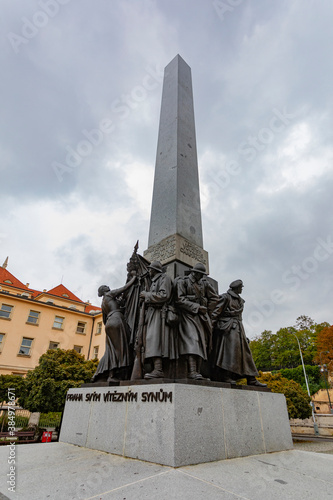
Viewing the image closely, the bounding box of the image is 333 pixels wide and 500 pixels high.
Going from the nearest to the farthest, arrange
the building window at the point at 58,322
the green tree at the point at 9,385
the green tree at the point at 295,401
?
the green tree at the point at 295,401, the green tree at the point at 9,385, the building window at the point at 58,322

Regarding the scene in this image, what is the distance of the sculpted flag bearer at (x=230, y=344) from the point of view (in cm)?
540

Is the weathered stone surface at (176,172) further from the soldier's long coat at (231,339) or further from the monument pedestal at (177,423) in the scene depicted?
the monument pedestal at (177,423)

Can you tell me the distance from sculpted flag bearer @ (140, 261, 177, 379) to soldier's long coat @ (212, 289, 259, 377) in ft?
3.94

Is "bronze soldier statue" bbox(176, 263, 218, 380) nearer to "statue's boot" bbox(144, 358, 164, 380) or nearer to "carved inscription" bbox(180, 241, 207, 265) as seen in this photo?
"statue's boot" bbox(144, 358, 164, 380)

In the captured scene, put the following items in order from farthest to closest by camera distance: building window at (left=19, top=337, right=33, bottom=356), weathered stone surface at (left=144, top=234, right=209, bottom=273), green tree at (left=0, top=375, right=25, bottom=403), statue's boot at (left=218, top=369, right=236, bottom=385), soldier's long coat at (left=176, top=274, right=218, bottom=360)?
building window at (left=19, top=337, right=33, bottom=356) < green tree at (left=0, top=375, right=25, bottom=403) < weathered stone surface at (left=144, top=234, right=209, bottom=273) < statue's boot at (left=218, top=369, right=236, bottom=385) < soldier's long coat at (left=176, top=274, right=218, bottom=360)

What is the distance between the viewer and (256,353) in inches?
2371

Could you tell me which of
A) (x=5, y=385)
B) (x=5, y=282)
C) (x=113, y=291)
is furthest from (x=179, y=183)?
(x=5, y=282)

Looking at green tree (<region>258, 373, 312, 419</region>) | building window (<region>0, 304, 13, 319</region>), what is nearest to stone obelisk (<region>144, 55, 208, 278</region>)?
green tree (<region>258, 373, 312, 419</region>)

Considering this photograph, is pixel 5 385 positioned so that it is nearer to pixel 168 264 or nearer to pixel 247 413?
pixel 168 264

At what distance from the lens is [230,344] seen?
553 cm

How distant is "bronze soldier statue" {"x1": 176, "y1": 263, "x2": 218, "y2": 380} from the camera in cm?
471

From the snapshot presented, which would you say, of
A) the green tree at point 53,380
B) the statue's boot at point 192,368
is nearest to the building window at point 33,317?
the green tree at point 53,380

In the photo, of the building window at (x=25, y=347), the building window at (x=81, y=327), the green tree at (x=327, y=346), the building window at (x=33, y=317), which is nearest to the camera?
the building window at (x=25, y=347)

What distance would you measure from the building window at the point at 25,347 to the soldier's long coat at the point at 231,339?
99.8 feet
